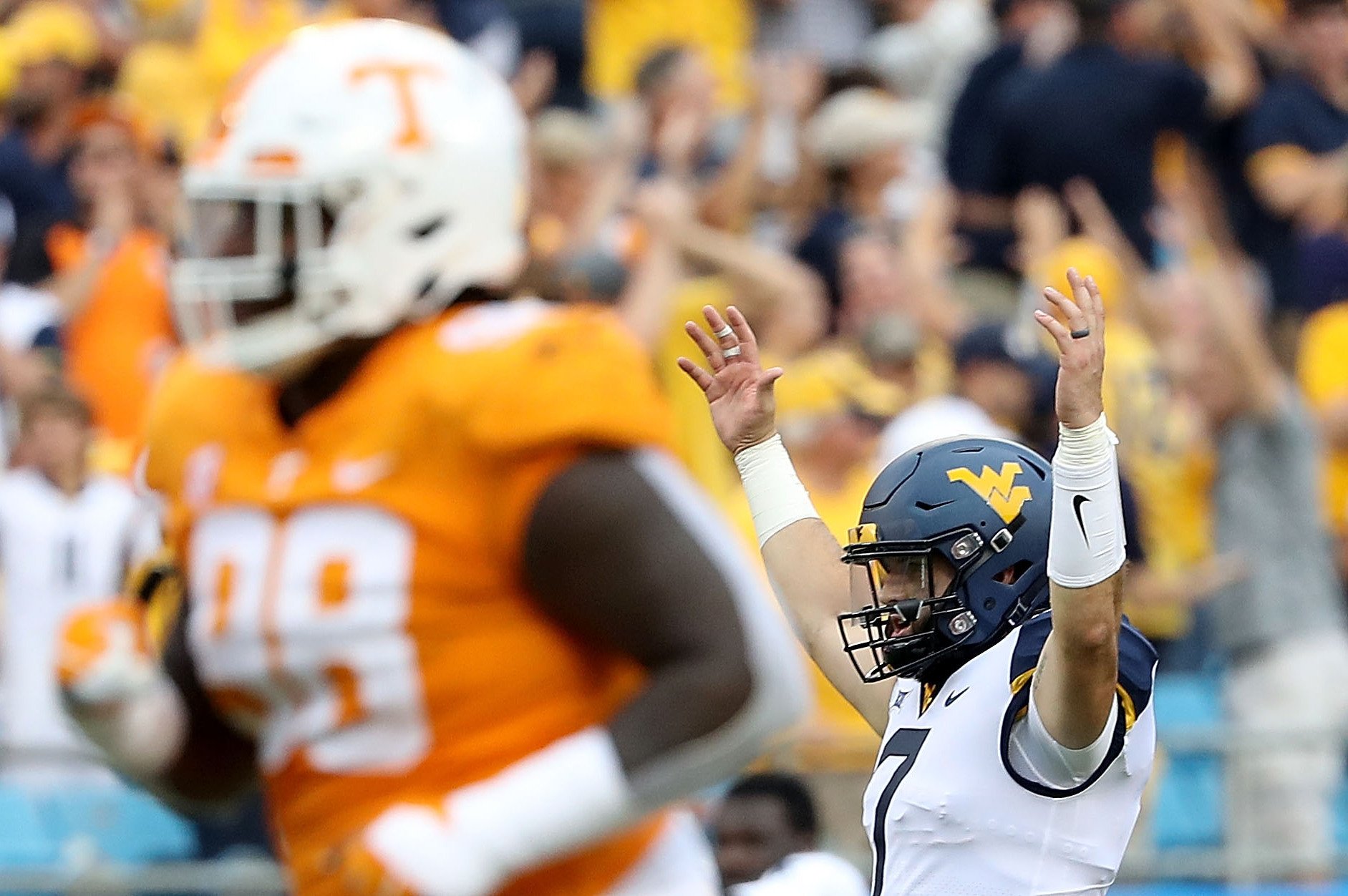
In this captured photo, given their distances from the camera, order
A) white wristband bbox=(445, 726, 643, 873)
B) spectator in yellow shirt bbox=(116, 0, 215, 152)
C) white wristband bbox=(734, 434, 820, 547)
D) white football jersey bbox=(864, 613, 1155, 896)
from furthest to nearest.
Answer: spectator in yellow shirt bbox=(116, 0, 215, 152), white wristband bbox=(734, 434, 820, 547), white wristband bbox=(445, 726, 643, 873), white football jersey bbox=(864, 613, 1155, 896)

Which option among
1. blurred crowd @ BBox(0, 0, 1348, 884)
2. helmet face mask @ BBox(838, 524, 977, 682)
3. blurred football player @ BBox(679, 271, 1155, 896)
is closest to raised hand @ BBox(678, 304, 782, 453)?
blurred football player @ BBox(679, 271, 1155, 896)

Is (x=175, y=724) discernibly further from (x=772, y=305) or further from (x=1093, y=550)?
(x=772, y=305)

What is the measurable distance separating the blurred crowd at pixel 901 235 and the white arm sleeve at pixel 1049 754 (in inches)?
105

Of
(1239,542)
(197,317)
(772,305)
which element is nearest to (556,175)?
(772,305)

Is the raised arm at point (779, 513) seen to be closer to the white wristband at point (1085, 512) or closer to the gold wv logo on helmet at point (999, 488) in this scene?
the gold wv logo on helmet at point (999, 488)

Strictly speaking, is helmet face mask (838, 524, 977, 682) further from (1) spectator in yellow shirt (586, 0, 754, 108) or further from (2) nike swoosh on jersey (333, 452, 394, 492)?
(1) spectator in yellow shirt (586, 0, 754, 108)

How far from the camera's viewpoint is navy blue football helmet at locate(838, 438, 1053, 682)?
3.07m

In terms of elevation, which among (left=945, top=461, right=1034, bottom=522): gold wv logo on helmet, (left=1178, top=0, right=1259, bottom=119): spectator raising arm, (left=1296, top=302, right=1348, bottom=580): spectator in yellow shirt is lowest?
(left=1296, top=302, right=1348, bottom=580): spectator in yellow shirt

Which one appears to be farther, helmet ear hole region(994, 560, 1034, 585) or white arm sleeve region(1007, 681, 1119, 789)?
helmet ear hole region(994, 560, 1034, 585)

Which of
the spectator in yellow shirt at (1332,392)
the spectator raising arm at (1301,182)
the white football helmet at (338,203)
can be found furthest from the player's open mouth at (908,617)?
the spectator raising arm at (1301,182)

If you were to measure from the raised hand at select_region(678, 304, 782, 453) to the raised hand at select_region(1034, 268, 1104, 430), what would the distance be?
2.65 feet

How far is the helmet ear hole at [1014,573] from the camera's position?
3.08 meters

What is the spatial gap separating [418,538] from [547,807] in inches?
18.4

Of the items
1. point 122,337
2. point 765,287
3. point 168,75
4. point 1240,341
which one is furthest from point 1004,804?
point 168,75
